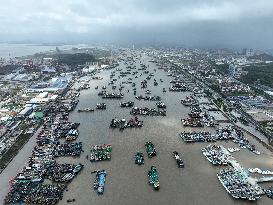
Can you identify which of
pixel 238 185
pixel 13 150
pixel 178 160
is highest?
pixel 238 185

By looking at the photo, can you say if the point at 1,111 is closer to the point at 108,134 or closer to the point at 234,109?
the point at 108,134

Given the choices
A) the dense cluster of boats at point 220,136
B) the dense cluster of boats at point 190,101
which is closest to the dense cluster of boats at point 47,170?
the dense cluster of boats at point 220,136

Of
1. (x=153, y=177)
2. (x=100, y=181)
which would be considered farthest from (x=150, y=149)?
(x=100, y=181)

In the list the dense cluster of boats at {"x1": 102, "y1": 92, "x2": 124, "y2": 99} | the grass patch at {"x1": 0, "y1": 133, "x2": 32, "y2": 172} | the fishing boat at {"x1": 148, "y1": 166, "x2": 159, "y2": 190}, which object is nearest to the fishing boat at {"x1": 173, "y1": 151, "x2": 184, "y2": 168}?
the fishing boat at {"x1": 148, "y1": 166, "x2": 159, "y2": 190}

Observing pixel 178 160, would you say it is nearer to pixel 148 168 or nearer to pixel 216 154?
pixel 148 168

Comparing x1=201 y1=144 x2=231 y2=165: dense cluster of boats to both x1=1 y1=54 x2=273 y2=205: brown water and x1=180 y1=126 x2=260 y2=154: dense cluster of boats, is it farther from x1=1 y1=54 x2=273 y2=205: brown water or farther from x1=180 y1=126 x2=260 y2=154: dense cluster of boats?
x1=180 y1=126 x2=260 y2=154: dense cluster of boats

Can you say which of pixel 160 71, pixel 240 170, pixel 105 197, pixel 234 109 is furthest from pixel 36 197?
pixel 160 71
